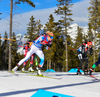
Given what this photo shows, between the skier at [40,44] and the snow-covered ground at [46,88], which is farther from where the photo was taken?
the skier at [40,44]

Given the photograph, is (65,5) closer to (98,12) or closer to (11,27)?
(98,12)

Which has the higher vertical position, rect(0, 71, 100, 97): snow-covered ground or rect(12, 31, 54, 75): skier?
rect(12, 31, 54, 75): skier

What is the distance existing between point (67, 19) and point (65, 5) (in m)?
2.89

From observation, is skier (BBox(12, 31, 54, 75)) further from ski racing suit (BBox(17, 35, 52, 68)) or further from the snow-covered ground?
the snow-covered ground

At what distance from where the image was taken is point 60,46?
54625 mm

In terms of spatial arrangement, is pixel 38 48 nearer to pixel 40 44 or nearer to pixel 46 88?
pixel 40 44

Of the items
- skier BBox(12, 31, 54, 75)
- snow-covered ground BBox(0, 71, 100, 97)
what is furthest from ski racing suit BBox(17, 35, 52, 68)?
A: snow-covered ground BBox(0, 71, 100, 97)

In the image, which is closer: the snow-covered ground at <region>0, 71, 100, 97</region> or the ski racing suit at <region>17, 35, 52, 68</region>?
the snow-covered ground at <region>0, 71, 100, 97</region>

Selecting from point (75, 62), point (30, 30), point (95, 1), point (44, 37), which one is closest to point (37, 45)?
point (44, 37)

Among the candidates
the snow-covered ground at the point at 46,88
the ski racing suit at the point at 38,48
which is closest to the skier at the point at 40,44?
the ski racing suit at the point at 38,48

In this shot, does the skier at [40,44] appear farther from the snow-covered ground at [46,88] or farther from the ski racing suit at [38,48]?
the snow-covered ground at [46,88]

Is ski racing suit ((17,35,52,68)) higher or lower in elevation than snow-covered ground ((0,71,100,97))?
higher

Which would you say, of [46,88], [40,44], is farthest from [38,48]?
[46,88]

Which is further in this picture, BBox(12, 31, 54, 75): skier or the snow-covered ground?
BBox(12, 31, 54, 75): skier
